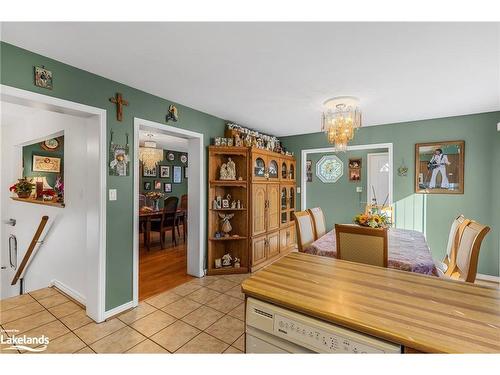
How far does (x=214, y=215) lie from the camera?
11.0 ft

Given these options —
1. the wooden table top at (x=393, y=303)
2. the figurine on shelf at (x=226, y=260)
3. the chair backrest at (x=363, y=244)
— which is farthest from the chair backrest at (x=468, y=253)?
the figurine on shelf at (x=226, y=260)

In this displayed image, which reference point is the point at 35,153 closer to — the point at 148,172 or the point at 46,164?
the point at 46,164

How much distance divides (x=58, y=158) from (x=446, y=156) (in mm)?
5894

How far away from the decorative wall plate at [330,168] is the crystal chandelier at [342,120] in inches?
95.6

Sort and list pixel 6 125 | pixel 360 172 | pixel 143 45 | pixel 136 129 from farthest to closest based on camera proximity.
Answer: pixel 360 172, pixel 6 125, pixel 136 129, pixel 143 45

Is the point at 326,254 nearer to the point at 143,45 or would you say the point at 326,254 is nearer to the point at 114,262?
the point at 114,262

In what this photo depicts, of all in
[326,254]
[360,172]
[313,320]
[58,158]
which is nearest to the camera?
[313,320]

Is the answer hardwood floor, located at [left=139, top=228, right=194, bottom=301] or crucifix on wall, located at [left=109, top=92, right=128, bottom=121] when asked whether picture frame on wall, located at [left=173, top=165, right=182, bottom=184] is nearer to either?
hardwood floor, located at [left=139, top=228, right=194, bottom=301]

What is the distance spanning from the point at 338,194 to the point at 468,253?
334 cm

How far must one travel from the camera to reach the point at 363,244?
6.07 ft

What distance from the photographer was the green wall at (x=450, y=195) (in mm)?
3119

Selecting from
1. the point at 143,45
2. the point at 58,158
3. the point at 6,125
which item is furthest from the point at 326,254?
the point at 6,125

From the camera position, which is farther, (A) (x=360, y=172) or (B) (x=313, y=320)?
(A) (x=360, y=172)
